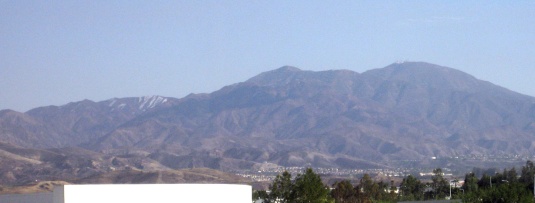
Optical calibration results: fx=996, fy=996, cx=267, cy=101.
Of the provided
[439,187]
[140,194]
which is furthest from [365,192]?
[140,194]

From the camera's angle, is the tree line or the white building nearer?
the white building

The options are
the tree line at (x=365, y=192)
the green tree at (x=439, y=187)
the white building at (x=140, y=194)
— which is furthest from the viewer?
the green tree at (x=439, y=187)

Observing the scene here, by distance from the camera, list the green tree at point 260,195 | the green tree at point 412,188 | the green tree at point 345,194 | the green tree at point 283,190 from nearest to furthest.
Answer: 1. the green tree at point 283,190
2. the green tree at point 260,195
3. the green tree at point 345,194
4. the green tree at point 412,188

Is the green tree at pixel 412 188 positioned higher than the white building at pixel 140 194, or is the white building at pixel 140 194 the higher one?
the white building at pixel 140 194

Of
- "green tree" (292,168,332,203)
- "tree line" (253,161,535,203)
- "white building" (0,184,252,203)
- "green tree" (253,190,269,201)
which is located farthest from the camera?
"green tree" (253,190,269,201)

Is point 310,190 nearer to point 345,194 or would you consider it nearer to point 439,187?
point 345,194

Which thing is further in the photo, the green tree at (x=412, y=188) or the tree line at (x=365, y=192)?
the green tree at (x=412, y=188)

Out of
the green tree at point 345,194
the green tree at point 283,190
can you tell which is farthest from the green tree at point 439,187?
the green tree at point 283,190

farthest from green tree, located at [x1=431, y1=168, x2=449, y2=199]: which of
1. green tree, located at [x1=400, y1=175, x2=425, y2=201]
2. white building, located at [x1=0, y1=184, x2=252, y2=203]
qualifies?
white building, located at [x1=0, y1=184, x2=252, y2=203]

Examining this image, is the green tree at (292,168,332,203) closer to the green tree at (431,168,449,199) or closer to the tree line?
the tree line

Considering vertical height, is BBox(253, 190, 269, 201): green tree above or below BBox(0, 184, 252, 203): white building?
below

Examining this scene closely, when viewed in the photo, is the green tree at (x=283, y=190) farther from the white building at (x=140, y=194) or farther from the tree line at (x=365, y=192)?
the white building at (x=140, y=194)

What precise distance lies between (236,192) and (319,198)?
19.3 meters

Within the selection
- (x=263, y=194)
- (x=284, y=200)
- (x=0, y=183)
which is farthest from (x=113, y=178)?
(x=284, y=200)
